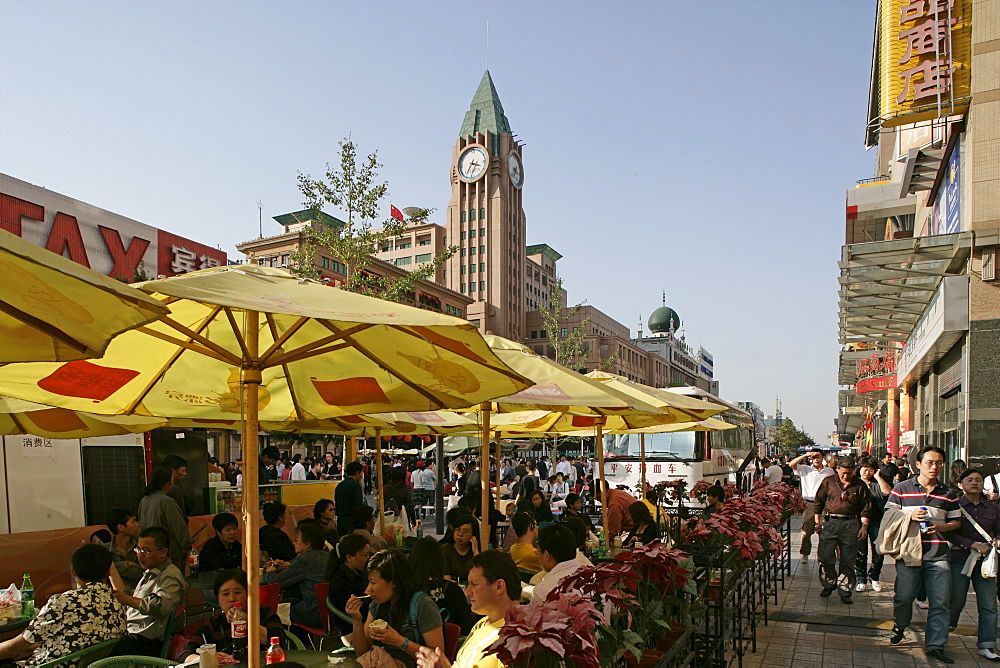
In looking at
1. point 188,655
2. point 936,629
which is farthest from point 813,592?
point 188,655

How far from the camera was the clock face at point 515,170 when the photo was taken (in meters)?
110

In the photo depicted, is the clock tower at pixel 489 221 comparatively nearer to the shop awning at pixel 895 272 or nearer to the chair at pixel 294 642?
the shop awning at pixel 895 272

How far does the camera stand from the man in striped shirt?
685 cm

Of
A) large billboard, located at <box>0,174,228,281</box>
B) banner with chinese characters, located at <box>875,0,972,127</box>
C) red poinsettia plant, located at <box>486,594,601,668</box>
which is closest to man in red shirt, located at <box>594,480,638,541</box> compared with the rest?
red poinsettia plant, located at <box>486,594,601,668</box>

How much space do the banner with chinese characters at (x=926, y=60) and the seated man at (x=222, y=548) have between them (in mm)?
15364

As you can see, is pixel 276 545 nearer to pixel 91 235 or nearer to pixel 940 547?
pixel 940 547

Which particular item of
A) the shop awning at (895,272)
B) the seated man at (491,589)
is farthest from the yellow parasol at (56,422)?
the shop awning at (895,272)

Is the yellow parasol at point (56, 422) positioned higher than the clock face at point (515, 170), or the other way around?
the clock face at point (515, 170)

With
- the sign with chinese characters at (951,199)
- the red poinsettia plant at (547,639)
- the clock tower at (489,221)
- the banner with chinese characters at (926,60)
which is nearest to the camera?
the red poinsettia plant at (547,639)

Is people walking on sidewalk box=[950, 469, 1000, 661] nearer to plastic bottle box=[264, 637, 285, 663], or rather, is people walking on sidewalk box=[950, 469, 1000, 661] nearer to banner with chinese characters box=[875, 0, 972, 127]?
plastic bottle box=[264, 637, 285, 663]

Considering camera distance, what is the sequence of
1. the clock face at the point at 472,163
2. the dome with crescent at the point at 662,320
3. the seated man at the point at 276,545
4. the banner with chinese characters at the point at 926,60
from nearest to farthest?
the seated man at the point at 276,545, the banner with chinese characters at the point at 926,60, the clock face at the point at 472,163, the dome with crescent at the point at 662,320

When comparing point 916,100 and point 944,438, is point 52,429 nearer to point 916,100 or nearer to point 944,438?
point 916,100

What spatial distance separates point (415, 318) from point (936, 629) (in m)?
6.63

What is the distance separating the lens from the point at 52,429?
676 cm
